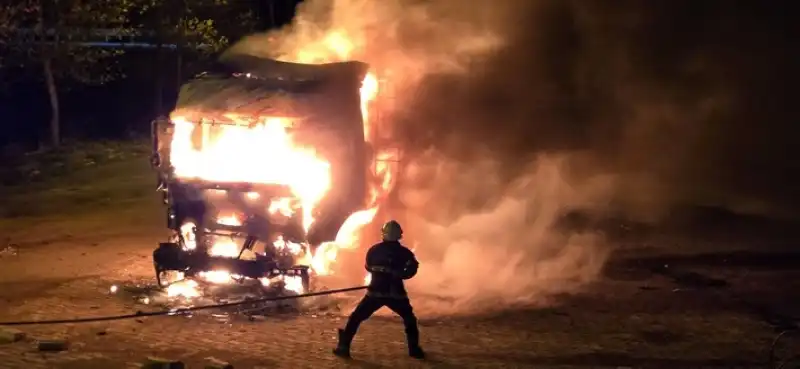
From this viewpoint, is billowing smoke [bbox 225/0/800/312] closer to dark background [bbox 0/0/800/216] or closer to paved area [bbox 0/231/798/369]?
dark background [bbox 0/0/800/216]

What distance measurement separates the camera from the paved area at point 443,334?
977 cm

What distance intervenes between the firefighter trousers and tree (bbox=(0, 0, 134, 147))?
19.7 meters

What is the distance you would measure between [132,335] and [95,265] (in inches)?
167

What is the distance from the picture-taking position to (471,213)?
52.0ft

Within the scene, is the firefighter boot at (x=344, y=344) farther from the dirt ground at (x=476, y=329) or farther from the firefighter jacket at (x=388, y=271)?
the firefighter jacket at (x=388, y=271)

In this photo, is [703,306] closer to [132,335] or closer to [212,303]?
[212,303]

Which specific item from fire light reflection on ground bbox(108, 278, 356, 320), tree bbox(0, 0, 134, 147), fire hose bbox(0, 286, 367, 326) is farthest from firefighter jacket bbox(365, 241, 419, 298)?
tree bbox(0, 0, 134, 147)

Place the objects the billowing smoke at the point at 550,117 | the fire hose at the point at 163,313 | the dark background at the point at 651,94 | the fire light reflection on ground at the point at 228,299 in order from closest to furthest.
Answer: the fire hose at the point at 163,313
the fire light reflection on ground at the point at 228,299
the billowing smoke at the point at 550,117
the dark background at the point at 651,94

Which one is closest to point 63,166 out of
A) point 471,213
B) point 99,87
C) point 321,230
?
point 99,87

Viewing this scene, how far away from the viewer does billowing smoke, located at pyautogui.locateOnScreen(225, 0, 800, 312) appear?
48.5ft

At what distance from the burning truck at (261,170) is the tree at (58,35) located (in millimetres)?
16005

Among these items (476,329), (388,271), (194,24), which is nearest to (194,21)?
(194,24)

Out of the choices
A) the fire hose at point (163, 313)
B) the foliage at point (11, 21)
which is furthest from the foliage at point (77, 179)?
the fire hose at point (163, 313)

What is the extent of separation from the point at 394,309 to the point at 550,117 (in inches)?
531
